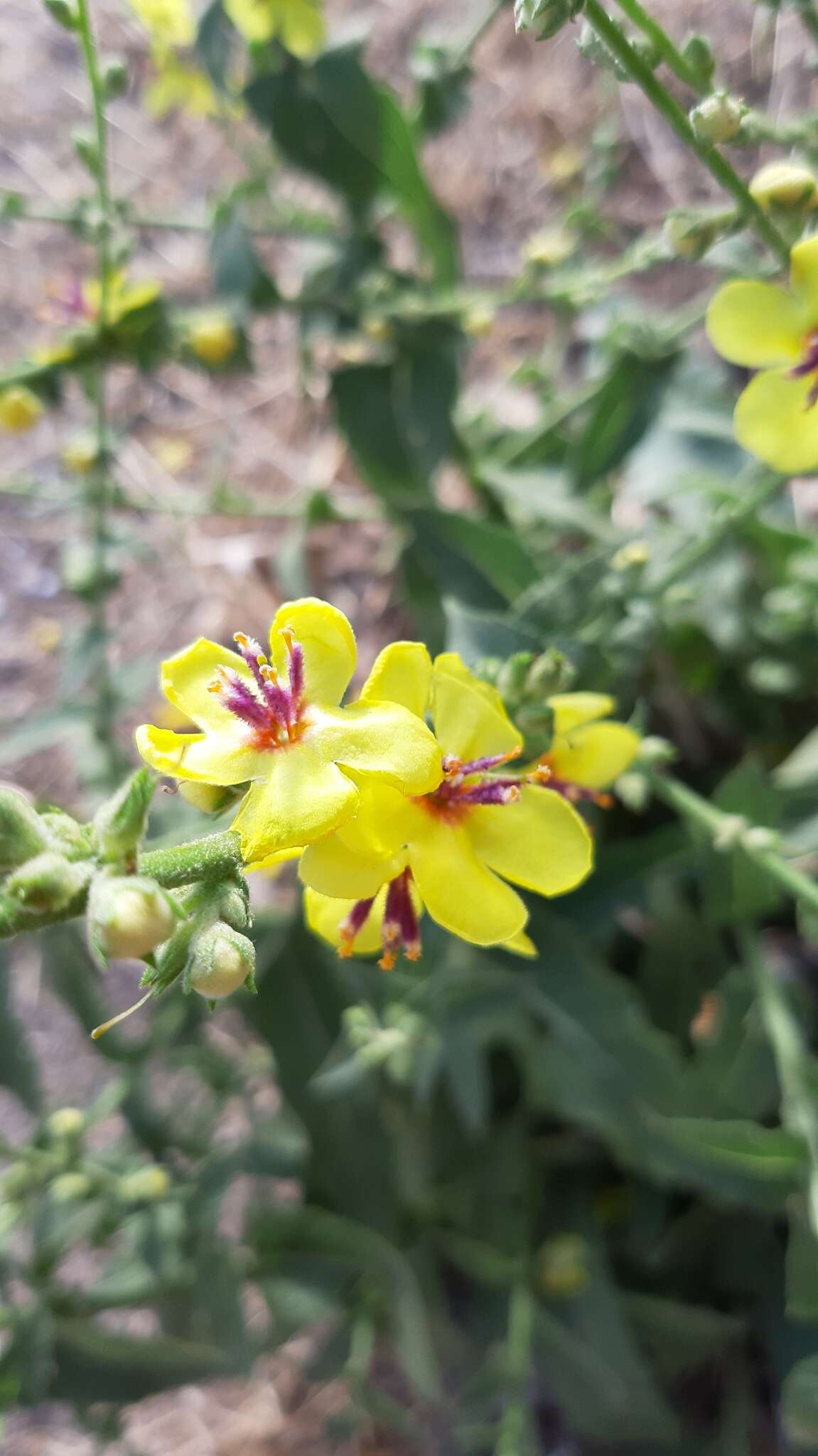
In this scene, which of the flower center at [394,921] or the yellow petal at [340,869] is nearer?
the yellow petal at [340,869]

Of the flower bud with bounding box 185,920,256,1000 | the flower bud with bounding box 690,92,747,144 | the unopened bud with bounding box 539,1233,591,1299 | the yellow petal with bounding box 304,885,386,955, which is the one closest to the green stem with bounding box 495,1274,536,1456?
the unopened bud with bounding box 539,1233,591,1299

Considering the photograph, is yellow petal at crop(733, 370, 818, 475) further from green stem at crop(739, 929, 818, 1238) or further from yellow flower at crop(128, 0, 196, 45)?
yellow flower at crop(128, 0, 196, 45)

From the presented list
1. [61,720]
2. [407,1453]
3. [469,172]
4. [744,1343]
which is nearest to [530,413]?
[469,172]

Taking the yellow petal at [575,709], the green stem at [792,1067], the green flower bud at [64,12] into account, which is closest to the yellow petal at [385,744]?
the yellow petal at [575,709]

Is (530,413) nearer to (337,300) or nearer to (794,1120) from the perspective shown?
(337,300)

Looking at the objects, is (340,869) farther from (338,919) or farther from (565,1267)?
(565,1267)

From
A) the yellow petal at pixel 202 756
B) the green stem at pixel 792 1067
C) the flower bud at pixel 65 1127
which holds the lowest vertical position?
the flower bud at pixel 65 1127

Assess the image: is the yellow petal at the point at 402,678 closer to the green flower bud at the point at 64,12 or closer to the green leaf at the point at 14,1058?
the green flower bud at the point at 64,12
